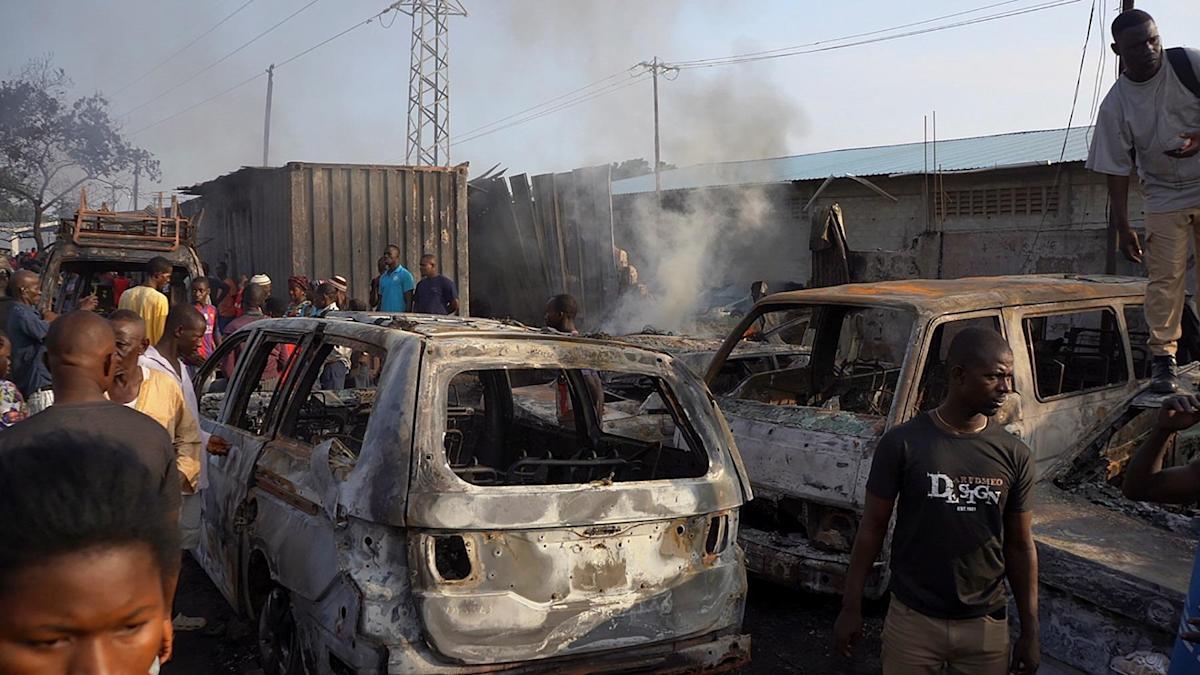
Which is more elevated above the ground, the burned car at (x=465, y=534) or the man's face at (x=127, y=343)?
the man's face at (x=127, y=343)

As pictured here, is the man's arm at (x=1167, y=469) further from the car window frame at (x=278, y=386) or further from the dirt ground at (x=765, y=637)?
the car window frame at (x=278, y=386)

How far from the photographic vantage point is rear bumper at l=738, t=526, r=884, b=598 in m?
4.44

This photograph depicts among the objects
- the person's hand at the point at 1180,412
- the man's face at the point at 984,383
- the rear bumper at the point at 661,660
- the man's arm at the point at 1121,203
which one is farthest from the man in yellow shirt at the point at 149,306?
the person's hand at the point at 1180,412

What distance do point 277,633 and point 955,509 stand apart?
8.46ft

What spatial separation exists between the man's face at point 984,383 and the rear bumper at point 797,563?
6.00 feet

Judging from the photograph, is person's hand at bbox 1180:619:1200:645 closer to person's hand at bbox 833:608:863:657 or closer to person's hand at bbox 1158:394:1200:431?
person's hand at bbox 1158:394:1200:431

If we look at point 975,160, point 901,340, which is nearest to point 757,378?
point 901,340

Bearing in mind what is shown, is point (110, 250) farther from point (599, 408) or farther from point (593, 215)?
point (599, 408)

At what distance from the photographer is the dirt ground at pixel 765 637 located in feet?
14.2

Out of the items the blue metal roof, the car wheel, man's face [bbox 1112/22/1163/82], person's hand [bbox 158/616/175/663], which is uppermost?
the blue metal roof

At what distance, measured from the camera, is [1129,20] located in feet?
14.1

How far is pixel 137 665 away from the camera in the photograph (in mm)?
1366

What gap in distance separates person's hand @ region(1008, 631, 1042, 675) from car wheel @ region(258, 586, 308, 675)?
254cm

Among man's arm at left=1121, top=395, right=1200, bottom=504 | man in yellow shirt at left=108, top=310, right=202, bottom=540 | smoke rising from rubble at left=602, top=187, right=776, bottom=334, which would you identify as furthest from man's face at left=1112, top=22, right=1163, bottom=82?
smoke rising from rubble at left=602, top=187, right=776, bottom=334
